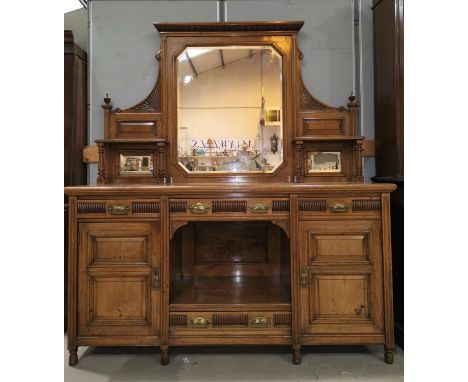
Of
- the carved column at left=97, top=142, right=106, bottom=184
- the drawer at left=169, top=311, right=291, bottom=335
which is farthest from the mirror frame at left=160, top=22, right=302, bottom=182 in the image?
the drawer at left=169, top=311, right=291, bottom=335

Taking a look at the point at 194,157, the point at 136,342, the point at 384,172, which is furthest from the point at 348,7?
the point at 136,342

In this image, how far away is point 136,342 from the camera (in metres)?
1.97

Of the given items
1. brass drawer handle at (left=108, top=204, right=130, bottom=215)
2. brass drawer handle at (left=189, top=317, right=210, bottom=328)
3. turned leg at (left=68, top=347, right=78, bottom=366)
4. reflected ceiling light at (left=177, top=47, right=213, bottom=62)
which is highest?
reflected ceiling light at (left=177, top=47, right=213, bottom=62)

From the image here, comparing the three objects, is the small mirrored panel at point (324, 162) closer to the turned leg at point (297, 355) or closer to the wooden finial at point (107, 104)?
the turned leg at point (297, 355)

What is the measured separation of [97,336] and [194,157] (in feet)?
4.35

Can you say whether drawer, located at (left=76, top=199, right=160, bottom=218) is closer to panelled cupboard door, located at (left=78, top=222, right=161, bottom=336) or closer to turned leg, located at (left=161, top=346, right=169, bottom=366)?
panelled cupboard door, located at (left=78, top=222, right=161, bottom=336)

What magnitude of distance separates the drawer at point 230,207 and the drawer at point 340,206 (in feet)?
0.38

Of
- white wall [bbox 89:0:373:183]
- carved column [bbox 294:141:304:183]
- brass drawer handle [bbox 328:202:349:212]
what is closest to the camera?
brass drawer handle [bbox 328:202:349:212]

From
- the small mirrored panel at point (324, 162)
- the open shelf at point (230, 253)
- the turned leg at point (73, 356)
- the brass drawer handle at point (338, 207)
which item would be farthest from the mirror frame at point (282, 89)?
the turned leg at point (73, 356)

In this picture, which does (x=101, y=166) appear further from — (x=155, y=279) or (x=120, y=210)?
(x=155, y=279)

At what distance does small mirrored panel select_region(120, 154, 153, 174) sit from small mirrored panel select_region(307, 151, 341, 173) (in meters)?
1.20

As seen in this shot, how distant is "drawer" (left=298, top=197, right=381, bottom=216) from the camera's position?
6.55 ft

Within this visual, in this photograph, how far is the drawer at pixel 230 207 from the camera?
2002mm
